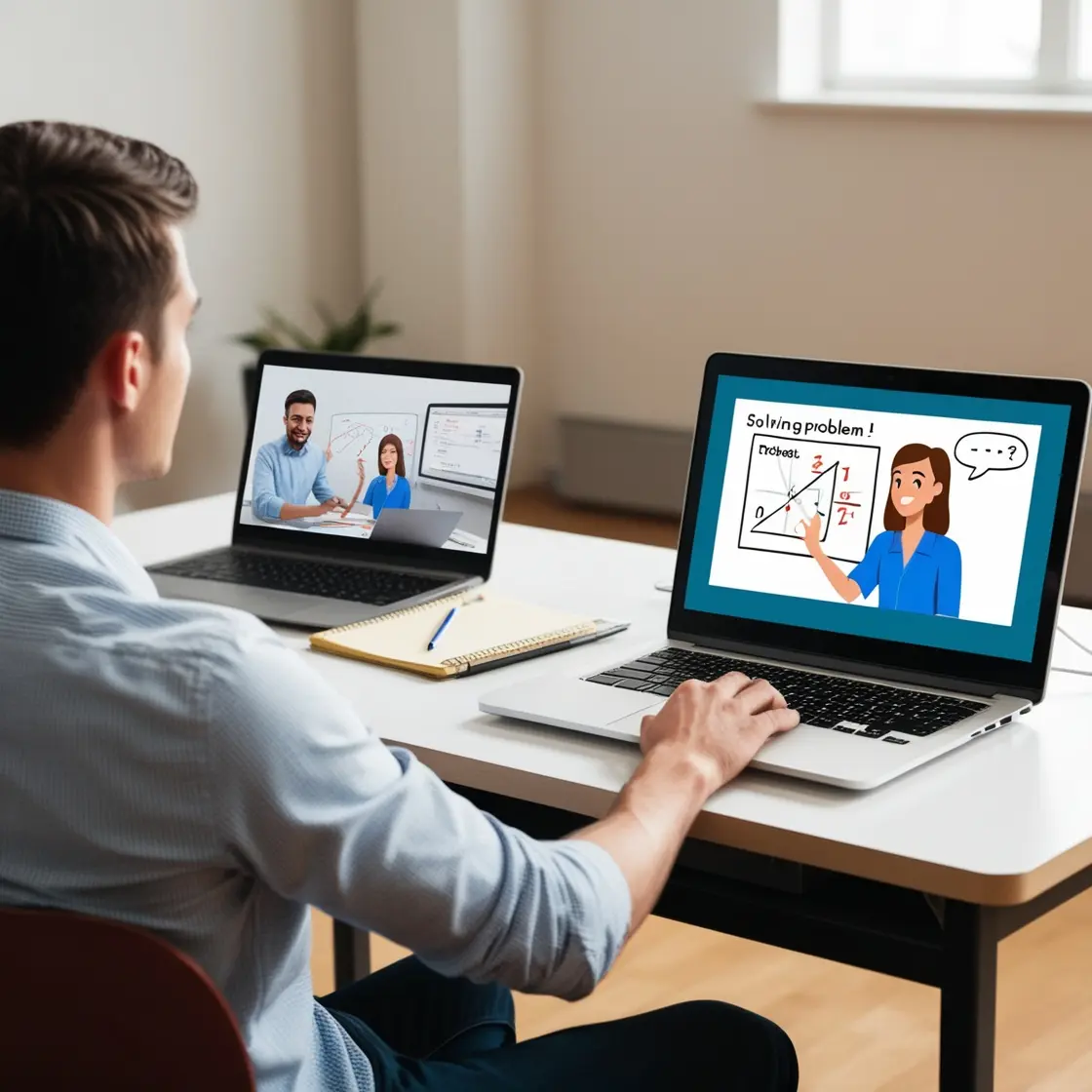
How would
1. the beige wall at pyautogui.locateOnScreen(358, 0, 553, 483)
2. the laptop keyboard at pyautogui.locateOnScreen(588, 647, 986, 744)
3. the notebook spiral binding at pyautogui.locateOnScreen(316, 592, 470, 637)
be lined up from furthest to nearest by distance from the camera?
the beige wall at pyautogui.locateOnScreen(358, 0, 553, 483), the notebook spiral binding at pyautogui.locateOnScreen(316, 592, 470, 637), the laptop keyboard at pyautogui.locateOnScreen(588, 647, 986, 744)

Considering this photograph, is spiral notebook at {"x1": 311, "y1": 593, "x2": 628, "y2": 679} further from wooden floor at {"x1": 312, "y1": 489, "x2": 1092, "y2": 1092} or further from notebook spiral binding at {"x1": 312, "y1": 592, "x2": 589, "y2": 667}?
wooden floor at {"x1": 312, "y1": 489, "x2": 1092, "y2": 1092}

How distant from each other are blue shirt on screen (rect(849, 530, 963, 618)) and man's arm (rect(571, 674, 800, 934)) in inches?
8.1

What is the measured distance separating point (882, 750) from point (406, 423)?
34.1 inches

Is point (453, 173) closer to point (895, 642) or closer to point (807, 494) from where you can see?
point (807, 494)

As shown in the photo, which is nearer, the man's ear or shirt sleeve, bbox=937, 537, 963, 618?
the man's ear

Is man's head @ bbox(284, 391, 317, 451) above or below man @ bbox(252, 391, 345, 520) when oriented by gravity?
above

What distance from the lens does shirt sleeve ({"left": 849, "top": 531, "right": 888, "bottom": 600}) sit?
5.32 feet

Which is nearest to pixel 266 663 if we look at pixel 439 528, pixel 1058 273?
pixel 439 528

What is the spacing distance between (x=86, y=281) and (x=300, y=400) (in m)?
1.12

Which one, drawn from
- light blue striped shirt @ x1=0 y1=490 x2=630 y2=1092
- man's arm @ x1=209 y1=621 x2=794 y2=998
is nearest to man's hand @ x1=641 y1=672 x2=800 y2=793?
man's arm @ x1=209 y1=621 x2=794 y2=998

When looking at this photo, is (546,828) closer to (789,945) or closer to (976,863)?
(789,945)

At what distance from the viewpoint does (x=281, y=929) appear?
1.10 meters

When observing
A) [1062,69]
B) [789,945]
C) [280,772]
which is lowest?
[789,945]

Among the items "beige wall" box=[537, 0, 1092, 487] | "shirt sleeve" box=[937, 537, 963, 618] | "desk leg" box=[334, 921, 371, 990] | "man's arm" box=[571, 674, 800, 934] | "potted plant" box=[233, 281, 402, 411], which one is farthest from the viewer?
"potted plant" box=[233, 281, 402, 411]
